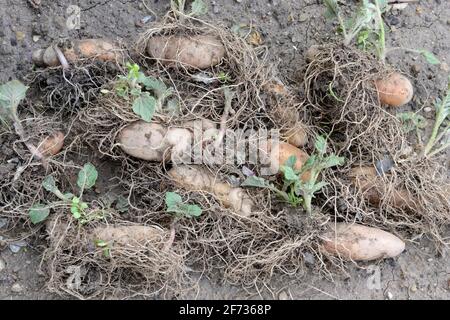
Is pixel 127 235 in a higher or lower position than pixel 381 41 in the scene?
lower

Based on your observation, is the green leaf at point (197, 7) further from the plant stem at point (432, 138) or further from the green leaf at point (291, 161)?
the plant stem at point (432, 138)

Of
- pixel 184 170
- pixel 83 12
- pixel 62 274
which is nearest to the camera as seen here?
pixel 62 274

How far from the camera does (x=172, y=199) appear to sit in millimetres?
1661

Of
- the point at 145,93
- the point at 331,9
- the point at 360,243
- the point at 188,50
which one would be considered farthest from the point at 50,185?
the point at 331,9

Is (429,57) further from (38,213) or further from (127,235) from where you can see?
(38,213)

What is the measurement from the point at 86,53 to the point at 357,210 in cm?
88

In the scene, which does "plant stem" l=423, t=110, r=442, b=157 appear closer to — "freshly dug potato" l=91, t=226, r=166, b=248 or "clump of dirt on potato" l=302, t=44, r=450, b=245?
"clump of dirt on potato" l=302, t=44, r=450, b=245

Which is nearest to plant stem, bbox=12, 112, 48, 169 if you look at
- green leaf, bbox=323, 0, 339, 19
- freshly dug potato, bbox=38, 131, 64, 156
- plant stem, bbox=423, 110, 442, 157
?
freshly dug potato, bbox=38, 131, 64, 156

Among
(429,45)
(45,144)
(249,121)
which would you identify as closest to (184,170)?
(249,121)

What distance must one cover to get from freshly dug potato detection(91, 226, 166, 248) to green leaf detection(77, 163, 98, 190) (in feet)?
0.41

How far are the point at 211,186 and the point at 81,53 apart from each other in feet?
1.77

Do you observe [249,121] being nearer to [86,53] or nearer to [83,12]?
[86,53]

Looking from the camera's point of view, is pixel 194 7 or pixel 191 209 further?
pixel 194 7

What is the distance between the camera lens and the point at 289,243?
1.68 meters
